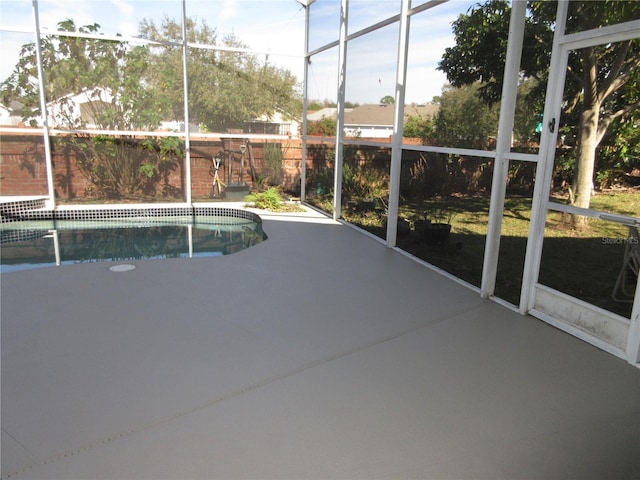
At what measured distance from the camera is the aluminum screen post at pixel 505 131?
129 inches

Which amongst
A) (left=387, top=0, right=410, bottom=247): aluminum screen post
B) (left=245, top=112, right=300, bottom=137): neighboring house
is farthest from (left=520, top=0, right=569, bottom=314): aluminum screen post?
(left=245, top=112, right=300, bottom=137): neighboring house

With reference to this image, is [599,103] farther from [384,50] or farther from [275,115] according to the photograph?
[275,115]

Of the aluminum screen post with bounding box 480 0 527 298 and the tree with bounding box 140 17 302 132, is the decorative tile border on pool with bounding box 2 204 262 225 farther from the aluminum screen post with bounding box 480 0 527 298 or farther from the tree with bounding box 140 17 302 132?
the aluminum screen post with bounding box 480 0 527 298

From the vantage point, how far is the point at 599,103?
3.22 meters

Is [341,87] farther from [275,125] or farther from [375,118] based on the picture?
[275,125]

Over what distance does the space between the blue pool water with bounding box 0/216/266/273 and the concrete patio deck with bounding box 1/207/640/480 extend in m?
1.45

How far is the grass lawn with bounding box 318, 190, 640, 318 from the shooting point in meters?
3.16

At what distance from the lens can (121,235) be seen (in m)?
6.50

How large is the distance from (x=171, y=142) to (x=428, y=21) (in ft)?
15.3

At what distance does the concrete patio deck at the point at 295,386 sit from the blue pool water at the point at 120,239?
145 cm

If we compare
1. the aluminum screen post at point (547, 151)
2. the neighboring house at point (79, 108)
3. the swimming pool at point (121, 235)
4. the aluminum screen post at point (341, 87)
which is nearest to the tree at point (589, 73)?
the aluminum screen post at point (547, 151)

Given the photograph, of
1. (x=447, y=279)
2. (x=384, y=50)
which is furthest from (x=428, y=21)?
(x=447, y=279)

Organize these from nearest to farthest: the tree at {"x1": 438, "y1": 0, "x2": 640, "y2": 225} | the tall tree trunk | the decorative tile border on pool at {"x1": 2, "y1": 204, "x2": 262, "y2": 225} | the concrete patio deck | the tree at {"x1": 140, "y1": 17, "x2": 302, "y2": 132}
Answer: the concrete patio deck
the tree at {"x1": 438, "y1": 0, "x2": 640, "y2": 225}
the tall tree trunk
the decorative tile border on pool at {"x1": 2, "y1": 204, "x2": 262, "y2": 225}
the tree at {"x1": 140, "y1": 17, "x2": 302, "y2": 132}

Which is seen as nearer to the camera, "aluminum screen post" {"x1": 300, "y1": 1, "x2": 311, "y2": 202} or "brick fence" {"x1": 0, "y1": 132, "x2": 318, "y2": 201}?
"brick fence" {"x1": 0, "y1": 132, "x2": 318, "y2": 201}
